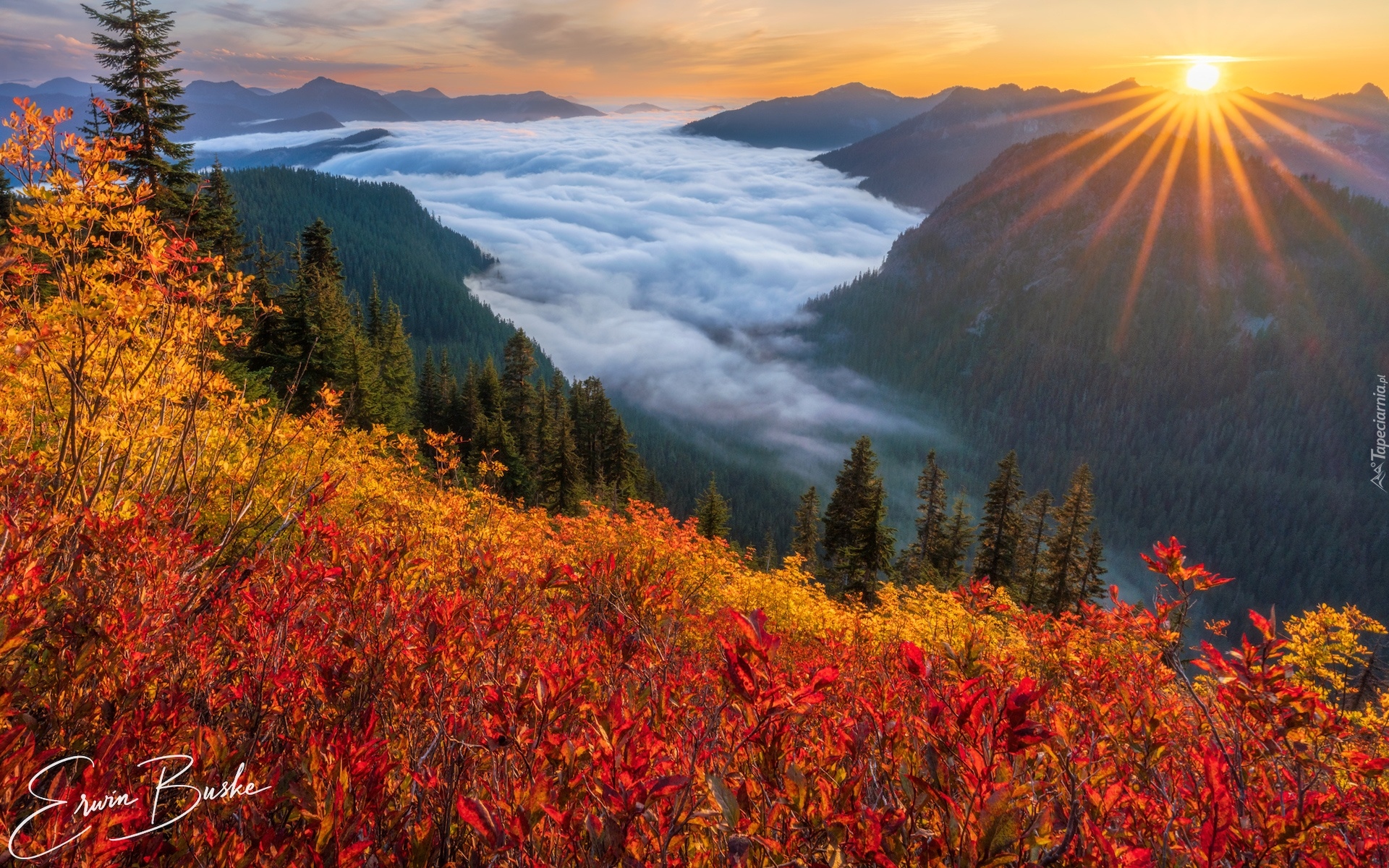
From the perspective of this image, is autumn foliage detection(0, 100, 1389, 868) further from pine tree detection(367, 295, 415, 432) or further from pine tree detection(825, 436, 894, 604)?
pine tree detection(825, 436, 894, 604)

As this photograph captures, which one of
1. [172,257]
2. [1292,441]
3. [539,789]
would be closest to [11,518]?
[172,257]

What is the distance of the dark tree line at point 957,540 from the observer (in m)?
42.7

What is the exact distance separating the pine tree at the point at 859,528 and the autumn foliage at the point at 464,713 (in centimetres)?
3624

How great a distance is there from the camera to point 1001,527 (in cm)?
4675

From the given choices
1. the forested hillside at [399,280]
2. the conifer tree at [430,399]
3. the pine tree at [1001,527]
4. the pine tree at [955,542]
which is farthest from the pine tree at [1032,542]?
the forested hillside at [399,280]

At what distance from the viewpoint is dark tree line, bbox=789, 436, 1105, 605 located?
42656 millimetres

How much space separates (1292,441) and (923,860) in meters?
239

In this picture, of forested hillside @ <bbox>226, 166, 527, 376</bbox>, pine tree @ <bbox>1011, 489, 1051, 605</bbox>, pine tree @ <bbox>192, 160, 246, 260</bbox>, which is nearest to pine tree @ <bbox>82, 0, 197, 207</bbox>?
pine tree @ <bbox>192, 160, 246, 260</bbox>

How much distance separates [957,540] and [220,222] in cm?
5225

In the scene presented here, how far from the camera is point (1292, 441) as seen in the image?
176 metres

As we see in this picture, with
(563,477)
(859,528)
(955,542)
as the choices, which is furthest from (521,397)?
(955,542)

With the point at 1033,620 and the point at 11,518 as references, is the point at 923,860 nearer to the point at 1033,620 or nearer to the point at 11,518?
the point at 11,518
